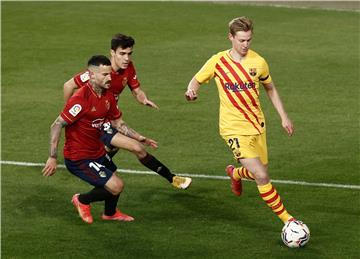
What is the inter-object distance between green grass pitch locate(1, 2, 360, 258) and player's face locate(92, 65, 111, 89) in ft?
6.54

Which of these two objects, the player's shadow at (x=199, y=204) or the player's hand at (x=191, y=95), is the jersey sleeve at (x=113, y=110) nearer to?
the player's hand at (x=191, y=95)

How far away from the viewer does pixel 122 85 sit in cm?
1580

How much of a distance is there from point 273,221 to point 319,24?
17.1 m

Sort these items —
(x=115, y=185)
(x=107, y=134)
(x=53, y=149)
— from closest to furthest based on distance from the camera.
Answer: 1. (x=53, y=149)
2. (x=115, y=185)
3. (x=107, y=134)

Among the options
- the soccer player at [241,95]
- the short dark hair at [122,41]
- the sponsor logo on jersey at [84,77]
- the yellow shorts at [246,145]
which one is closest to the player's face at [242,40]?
the soccer player at [241,95]

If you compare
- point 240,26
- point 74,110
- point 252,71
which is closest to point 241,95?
point 252,71

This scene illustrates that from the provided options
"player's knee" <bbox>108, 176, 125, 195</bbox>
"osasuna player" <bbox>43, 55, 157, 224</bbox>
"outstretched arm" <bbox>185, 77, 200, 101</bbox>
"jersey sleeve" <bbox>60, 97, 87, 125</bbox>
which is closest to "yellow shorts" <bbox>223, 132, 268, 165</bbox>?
"outstretched arm" <bbox>185, 77, 200, 101</bbox>

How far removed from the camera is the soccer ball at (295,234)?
522 inches

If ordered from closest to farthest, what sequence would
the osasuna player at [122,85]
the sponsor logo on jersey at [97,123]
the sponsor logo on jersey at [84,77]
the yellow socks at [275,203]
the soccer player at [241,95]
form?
the yellow socks at [275,203]
the soccer player at [241,95]
the sponsor logo on jersey at [97,123]
the osasuna player at [122,85]
the sponsor logo on jersey at [84,77]

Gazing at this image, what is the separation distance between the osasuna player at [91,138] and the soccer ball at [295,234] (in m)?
2.37

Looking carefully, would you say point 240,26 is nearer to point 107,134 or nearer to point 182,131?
point 107,134

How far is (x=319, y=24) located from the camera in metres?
30.8

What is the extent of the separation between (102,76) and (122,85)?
6.28 feet

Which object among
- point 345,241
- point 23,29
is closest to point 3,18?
point 23,29
